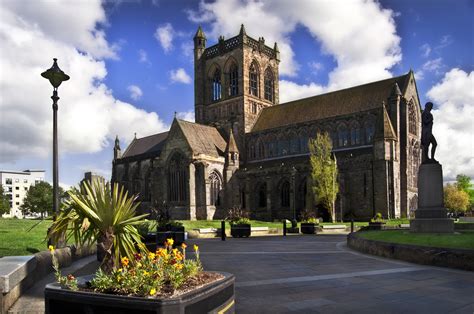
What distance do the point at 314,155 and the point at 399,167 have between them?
979cm

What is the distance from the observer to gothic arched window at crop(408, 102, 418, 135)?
172 ft

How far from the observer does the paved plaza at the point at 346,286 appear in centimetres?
686

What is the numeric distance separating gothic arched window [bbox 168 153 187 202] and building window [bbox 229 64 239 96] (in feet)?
48.7

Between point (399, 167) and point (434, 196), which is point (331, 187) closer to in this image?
point (399, 167)

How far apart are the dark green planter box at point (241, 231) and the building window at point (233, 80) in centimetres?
4139

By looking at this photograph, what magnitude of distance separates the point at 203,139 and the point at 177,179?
6.63 meters

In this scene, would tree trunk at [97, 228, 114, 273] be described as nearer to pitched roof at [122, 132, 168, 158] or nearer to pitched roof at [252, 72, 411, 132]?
pitched roof at [252, 72, 411, 132]

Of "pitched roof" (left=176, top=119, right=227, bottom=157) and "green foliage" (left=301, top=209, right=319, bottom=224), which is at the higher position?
"pitched roof" (left=176, top=119, right=227, bottom=157)

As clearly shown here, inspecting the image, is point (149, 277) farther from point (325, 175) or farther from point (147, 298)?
point (325, 175)

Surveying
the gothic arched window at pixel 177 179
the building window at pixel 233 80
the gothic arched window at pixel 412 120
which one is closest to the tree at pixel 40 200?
the gothic arched window at pixel 177 179

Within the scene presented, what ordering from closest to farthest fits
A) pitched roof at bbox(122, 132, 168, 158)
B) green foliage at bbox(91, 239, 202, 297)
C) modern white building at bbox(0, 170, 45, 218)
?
green foliage at bbox(91, 239, 202, 297) < pitched roof at bbox(122, 132, 168, 158) < modern white building at bbox(0, 170, 45, 218)

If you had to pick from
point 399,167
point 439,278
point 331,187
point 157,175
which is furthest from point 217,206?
point 439,278

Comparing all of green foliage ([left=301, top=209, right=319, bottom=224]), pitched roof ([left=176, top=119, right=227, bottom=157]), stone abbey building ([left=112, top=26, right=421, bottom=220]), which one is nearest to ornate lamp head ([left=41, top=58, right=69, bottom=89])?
green foliage ([left=301, top=209, right=319, bottom=224])

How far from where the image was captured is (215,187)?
57.0m
